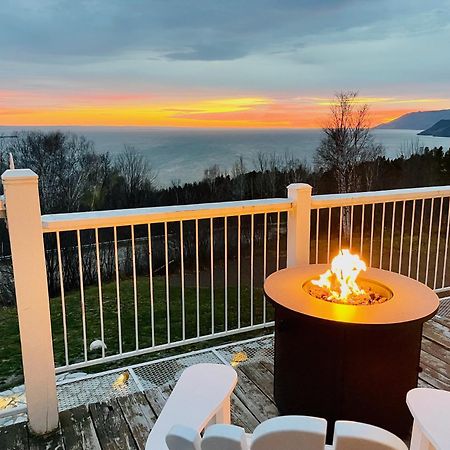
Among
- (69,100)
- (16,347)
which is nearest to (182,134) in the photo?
(69,100)

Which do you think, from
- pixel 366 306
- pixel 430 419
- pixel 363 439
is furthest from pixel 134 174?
pixel 363 439

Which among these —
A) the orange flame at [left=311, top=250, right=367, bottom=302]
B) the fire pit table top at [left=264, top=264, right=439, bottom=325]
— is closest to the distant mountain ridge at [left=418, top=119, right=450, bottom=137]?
the fire pit table top at [left=264, top=264, right=439, bottom=325]

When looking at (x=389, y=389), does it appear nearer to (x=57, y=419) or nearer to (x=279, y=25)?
(x=57, y=419)

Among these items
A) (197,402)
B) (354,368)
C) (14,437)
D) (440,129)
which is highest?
(440,129)

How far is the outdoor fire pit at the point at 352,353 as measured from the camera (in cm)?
193

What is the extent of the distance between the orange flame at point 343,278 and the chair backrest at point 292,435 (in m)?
1.40

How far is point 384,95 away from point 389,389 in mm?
12794

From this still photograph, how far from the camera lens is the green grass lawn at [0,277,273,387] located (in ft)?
29.0

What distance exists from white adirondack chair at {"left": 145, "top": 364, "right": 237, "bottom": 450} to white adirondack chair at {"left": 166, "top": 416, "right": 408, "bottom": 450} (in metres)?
0.36

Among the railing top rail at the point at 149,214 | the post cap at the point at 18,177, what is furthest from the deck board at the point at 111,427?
the post cap at the point at 18,177

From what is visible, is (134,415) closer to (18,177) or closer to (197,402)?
(197,402)

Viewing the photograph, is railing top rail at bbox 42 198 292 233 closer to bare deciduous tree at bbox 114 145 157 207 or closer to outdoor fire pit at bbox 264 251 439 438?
outdoor fire pit at bbox 264 251 439 438

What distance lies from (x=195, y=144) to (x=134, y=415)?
9.49 metres

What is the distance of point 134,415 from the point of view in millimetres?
2371
